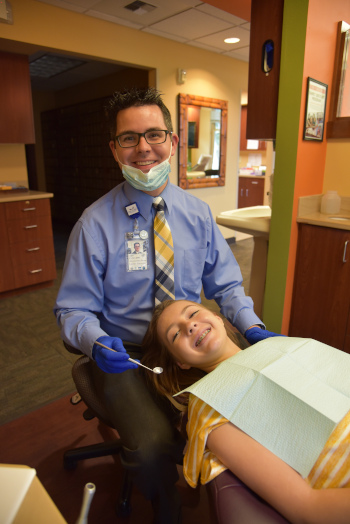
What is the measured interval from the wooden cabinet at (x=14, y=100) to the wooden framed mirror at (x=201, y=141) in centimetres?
173

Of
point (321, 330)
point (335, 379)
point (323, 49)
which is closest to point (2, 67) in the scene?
point (323, 49)

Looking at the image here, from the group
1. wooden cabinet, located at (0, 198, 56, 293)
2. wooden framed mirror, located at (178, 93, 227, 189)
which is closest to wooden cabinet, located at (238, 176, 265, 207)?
wooden framed mirror, located at (178, 93, 227, 189)

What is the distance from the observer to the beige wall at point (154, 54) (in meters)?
3.10

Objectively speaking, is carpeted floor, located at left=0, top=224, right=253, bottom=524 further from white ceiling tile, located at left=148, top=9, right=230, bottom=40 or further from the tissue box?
white ceiling tile, located at left=148, top=9, right=230, bottom=40

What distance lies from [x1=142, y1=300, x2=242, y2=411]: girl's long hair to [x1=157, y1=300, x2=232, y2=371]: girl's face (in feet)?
0.11

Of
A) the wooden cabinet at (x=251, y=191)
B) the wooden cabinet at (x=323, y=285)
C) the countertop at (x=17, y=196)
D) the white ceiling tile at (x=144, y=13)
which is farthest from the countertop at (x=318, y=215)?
the wooden cabinet at (x=251, y=191)

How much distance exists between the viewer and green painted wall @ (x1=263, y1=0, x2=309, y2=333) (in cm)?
202

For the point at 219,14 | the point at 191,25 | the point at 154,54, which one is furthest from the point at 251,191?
the point at 219,14

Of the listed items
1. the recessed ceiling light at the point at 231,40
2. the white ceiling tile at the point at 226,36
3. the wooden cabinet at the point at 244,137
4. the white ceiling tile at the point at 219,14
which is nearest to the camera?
the white ceiling tile at the point at 219,14

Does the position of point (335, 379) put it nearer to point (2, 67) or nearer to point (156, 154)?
point (156, 154)

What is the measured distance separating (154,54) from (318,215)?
9.27 feet

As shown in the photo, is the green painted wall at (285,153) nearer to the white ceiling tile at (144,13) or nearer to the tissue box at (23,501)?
the white ceiling tile at (144,13)

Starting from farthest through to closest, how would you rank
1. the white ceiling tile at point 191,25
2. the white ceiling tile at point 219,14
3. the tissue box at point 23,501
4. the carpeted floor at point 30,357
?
1. the white ceiling tile at point 191,25
2. the white ceiling tile at point 219,14
3. the carpeted floor at point 30,357
4. the tissue box at point 23,501

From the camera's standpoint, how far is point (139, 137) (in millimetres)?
1267
